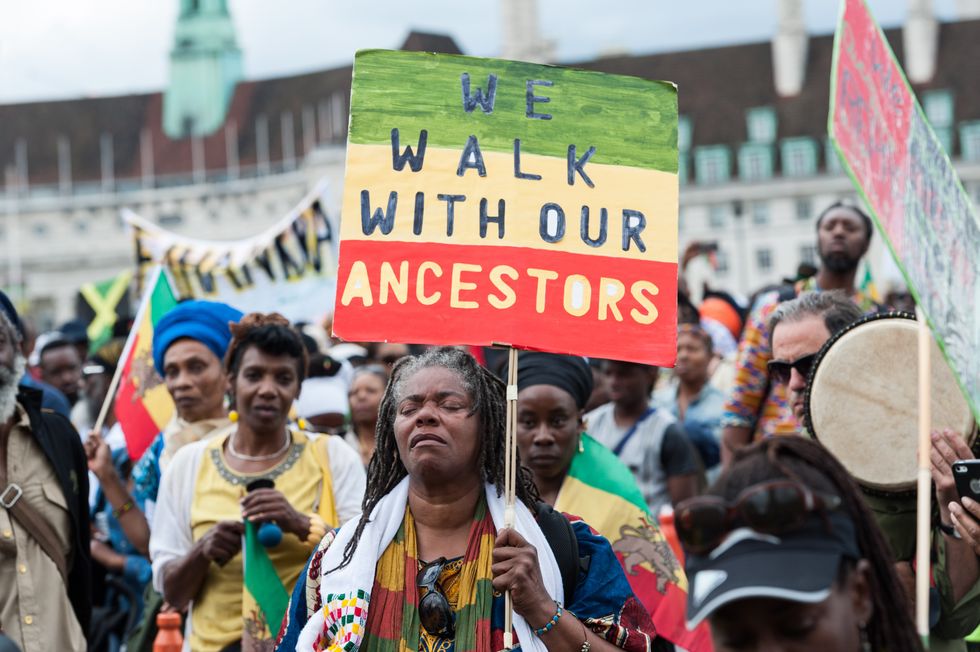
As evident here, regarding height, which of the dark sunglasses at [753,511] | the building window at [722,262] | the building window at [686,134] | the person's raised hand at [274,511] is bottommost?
the person's raised hand at [274,511]

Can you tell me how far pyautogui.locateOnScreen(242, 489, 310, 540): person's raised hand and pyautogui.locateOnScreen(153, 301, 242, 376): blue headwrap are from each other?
1.39 meters

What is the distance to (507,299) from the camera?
191 inches

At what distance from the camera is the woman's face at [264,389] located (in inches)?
247

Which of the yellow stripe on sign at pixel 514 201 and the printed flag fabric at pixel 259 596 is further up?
the yellow stripe on sign at pixel 514 201

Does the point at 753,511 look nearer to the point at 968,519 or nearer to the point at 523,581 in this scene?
the point at 523,581

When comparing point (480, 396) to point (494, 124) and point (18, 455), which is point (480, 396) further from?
point (18, 455)

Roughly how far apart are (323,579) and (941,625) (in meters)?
1.76

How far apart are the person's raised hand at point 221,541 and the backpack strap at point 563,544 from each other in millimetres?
1594

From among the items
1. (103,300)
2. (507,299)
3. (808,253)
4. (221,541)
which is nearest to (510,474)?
(507,299)

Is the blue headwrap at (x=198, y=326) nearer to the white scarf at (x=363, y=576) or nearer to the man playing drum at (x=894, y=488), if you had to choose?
the white scarf at (x=363, y=576)

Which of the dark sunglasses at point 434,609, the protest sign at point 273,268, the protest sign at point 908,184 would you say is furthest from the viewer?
the protest sign at point 273,268

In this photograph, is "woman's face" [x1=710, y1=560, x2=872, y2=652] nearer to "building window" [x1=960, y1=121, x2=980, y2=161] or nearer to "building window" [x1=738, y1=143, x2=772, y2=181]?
"building window" [x1=960, y1=121, x2=980, y2=161]

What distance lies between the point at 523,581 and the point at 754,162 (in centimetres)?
7116

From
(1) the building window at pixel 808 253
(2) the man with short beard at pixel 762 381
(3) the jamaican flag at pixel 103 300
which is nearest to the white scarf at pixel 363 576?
(2) the man with short beard at pixel 762 381
